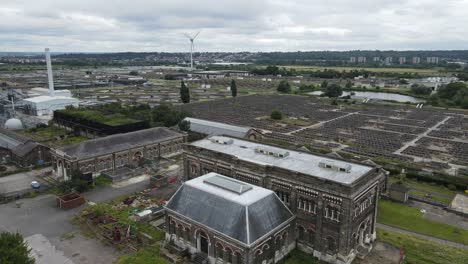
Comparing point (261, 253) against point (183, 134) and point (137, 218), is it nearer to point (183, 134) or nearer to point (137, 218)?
point (137, 218)

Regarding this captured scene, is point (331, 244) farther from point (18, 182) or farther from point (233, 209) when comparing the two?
point (18, 182)

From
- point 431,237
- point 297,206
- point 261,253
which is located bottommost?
point 431,237

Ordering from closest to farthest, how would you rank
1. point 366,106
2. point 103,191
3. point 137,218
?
1. point 137,218
2. point 103,191
3. point 366,106

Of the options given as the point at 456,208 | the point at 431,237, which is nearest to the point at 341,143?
the point at 456,208

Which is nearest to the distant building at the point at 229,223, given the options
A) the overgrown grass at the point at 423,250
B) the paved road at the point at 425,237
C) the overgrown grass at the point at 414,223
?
the overgrown grass at the point at 423,250

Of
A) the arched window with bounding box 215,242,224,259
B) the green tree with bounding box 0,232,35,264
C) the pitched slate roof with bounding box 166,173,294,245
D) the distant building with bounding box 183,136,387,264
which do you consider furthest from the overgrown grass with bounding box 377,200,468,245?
the green tree with bounding box 0,232,35,264

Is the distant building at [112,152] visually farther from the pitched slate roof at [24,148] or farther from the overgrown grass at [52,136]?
the overgrown grass at [52,136]
